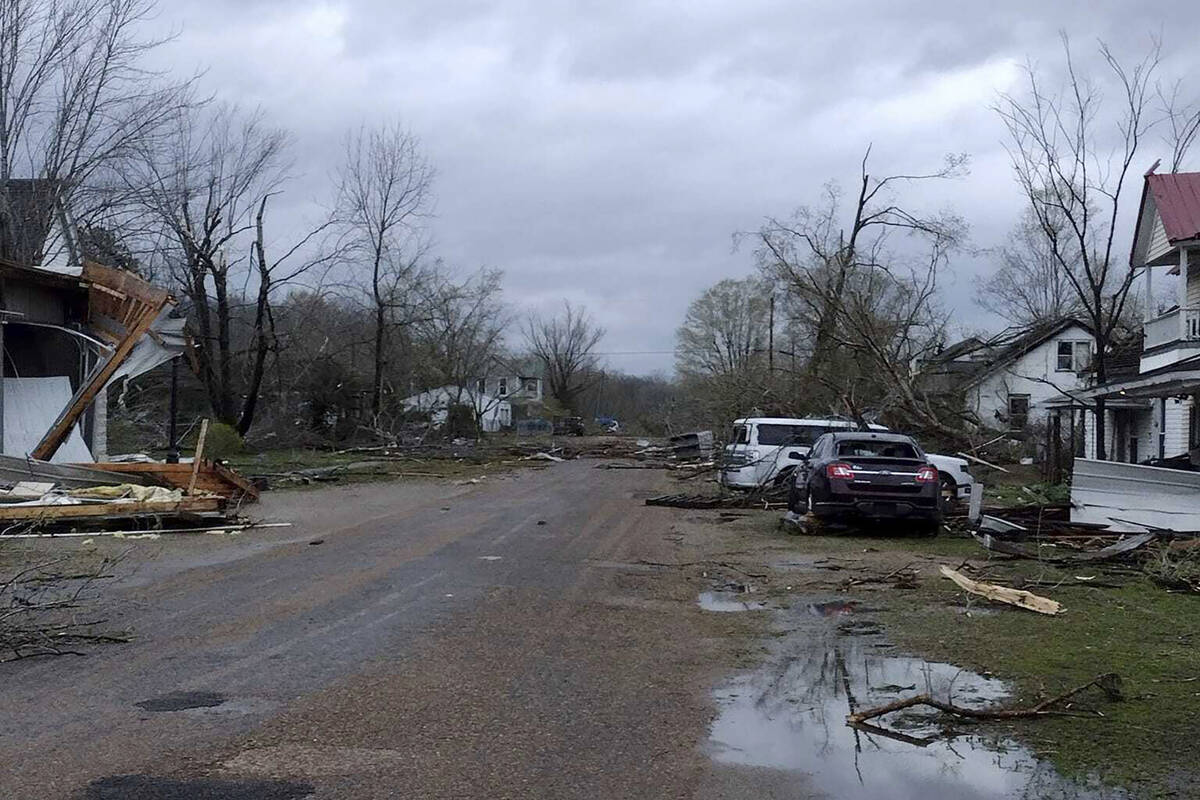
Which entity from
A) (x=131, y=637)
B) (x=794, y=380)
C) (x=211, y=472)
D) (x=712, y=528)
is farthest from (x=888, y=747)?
(x=794, y=380)

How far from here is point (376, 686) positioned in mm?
7469

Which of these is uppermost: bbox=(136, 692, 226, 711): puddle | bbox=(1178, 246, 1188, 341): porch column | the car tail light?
bbox=(1178, 246, 1188, 341): porch column

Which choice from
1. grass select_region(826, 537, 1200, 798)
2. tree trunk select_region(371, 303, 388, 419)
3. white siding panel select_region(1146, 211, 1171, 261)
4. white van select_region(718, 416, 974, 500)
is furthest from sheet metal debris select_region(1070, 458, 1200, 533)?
tree trunk select_region(371, 303, 388, 419)

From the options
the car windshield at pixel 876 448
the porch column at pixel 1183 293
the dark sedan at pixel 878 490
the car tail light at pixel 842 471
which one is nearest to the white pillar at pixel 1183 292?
the porch column at pixel 1183 293

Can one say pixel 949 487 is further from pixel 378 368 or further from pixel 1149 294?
pixel 378 368

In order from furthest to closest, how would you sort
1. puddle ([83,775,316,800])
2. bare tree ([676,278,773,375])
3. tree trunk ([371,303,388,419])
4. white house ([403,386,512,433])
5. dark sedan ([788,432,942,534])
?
bare tree ([676,278,773,375]), white house ([403,386,512,433]), tree trunk ([371,303,388,419]), dark sedan ([788,432,942,534]), puddle ([83,775,316,800])

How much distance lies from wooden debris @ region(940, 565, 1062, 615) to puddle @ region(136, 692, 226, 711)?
6.81 m

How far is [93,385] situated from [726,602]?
14.0m

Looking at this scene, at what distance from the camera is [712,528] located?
18906 mm

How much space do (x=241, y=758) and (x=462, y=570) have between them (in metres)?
7.29

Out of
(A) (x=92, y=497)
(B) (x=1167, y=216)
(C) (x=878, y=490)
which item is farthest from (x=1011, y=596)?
(B) (x=1167, y=216)

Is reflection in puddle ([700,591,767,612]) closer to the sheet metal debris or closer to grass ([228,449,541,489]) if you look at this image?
the sheet metal debris

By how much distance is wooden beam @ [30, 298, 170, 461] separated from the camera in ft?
66.4

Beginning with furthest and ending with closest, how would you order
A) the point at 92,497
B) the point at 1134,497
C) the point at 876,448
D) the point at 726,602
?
the point at 92,497
the point at 876,448
the point at 1134,497
the point at 726,602
